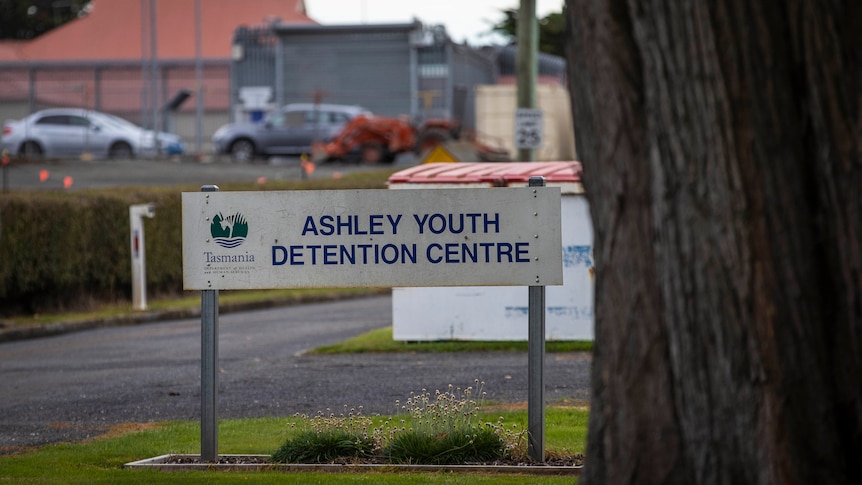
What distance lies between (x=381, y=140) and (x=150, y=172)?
731 cm

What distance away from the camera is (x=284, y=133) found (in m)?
41.3

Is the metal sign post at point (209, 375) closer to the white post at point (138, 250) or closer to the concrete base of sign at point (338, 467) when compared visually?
the concrete base of sign at point (338, 467)

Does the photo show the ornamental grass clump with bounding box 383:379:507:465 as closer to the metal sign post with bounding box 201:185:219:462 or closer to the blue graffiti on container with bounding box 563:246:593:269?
the metal sign post with bounding box 201:185:219:462

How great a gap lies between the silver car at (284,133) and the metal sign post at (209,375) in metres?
33.9

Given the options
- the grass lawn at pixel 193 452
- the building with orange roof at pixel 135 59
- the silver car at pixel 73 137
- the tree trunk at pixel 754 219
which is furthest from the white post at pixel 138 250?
the building with orange roof at pixel 135 59

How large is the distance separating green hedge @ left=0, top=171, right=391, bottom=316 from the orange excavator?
58.7ft

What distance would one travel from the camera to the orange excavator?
38.8 metres

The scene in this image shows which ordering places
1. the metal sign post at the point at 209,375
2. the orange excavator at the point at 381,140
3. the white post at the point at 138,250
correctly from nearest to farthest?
the metal sign post at the point at 209,375
the white post at the point at 138,250
the orange excavator at the point at 381,140

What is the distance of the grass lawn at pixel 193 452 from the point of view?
641cm

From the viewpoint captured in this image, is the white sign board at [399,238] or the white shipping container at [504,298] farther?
the white shipping container at [504,298]

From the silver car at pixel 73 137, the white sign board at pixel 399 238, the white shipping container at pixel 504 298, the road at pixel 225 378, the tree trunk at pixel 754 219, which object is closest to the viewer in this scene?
the tree trunk at pixel 754 219

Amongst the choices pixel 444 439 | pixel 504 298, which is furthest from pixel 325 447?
pixel 504 298

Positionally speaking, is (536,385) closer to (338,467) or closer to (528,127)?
(338,467)

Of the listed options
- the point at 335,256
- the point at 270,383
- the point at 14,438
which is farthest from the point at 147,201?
the point at 335,256
